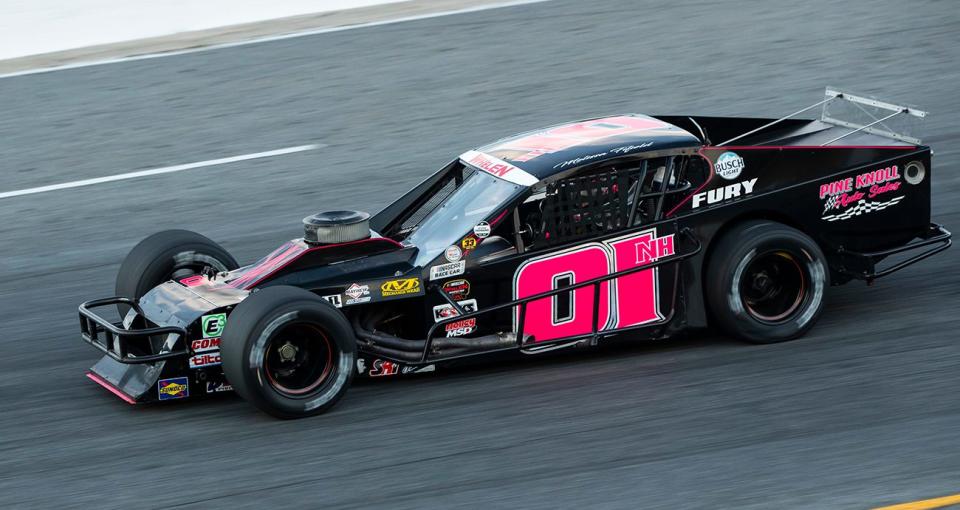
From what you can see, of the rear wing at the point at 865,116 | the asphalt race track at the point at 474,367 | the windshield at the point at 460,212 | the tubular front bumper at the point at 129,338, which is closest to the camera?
the asphalt race track at the point at 474,367

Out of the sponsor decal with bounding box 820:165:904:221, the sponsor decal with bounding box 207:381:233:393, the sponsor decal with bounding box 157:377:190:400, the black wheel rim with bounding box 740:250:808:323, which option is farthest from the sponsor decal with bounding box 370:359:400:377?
the sponsor decal with bounding box 820:165:904:221

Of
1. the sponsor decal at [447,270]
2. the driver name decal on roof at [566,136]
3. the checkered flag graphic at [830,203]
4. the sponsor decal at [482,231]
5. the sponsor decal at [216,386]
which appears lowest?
the sponsor decal at [216,386]

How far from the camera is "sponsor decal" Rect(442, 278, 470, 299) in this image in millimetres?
7172

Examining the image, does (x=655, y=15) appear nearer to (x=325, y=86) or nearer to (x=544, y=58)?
(x=544, y=58)

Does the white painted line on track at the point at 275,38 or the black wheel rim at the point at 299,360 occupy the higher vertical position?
the white painted line on track at the point at 275,38

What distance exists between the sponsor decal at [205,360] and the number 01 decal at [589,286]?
1.66 m

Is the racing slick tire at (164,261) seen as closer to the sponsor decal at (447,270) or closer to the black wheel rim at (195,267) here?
the black wheel rim at (195,267)

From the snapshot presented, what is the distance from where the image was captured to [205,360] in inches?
273

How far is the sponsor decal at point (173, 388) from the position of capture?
22.9 feet

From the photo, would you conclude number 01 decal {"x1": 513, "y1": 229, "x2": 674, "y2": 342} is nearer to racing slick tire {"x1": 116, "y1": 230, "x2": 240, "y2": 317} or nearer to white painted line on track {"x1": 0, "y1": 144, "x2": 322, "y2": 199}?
racing slick tire {"x1": 116, "y1": 230, "x2": 240, "y2": 317}

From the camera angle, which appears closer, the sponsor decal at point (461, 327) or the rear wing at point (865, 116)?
the sponsor decal at point (461, 327)

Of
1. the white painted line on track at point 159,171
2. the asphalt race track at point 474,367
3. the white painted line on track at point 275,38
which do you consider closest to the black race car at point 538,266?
the asphalt race track at point 474,367

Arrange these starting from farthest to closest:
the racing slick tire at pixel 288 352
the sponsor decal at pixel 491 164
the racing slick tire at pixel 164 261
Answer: the racing slick tire at pixel 164 261 < the sponsor decal at pixel 491 164 < the racing slick tire at pixel 288 352

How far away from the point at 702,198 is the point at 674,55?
710 centimetres
